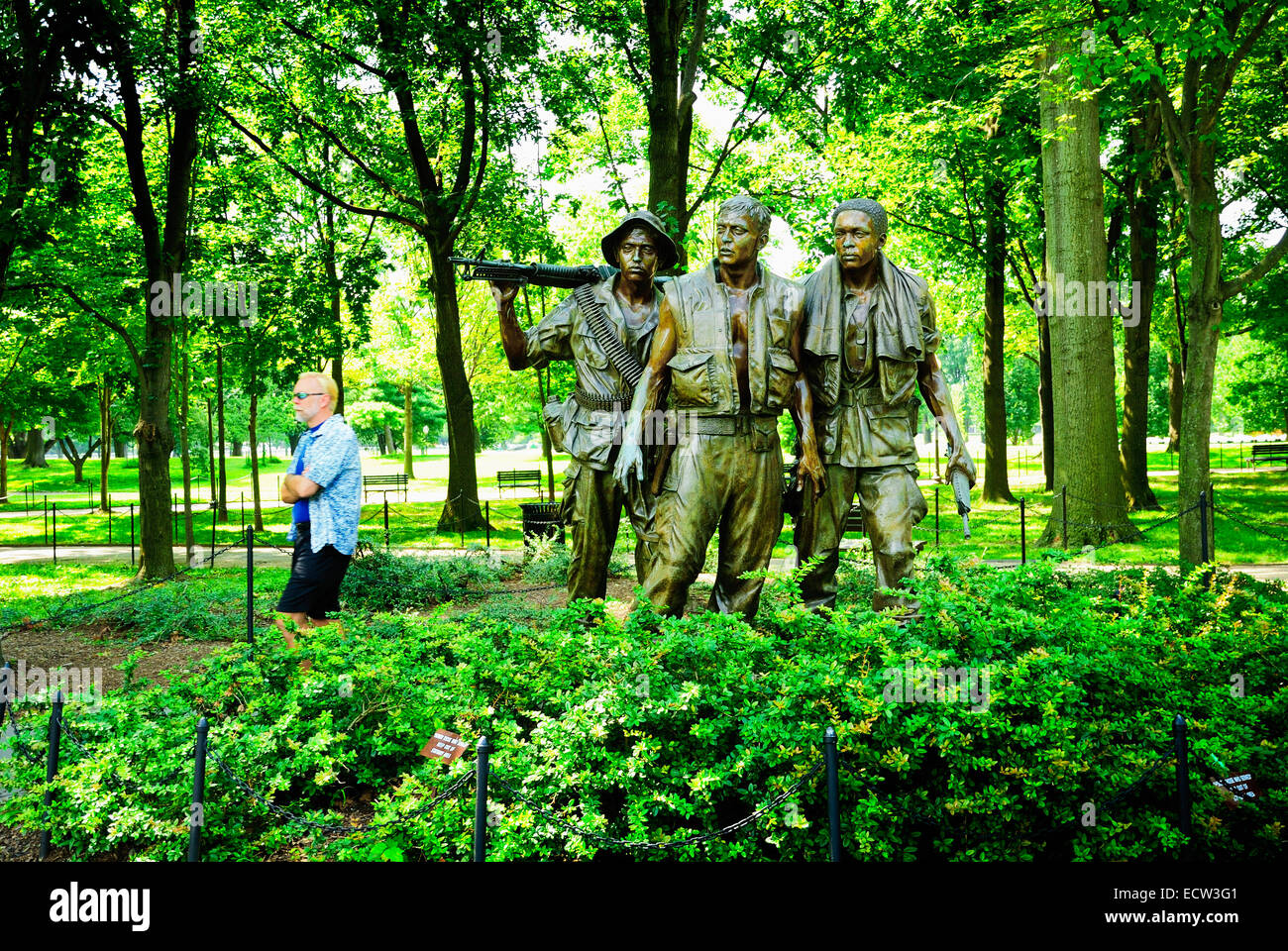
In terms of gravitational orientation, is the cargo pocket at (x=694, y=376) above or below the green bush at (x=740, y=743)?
above

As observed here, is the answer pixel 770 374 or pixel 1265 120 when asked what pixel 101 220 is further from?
pixel 1265 120

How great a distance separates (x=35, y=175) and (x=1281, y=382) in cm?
3467

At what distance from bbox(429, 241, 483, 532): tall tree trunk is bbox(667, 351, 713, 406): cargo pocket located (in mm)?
11203

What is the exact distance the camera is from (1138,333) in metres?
18.2

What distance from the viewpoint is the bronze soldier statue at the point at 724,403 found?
5363mm

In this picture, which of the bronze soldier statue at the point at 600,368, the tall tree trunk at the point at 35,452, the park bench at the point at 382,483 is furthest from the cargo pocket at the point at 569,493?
the tall tree trunk at the point at 35,452

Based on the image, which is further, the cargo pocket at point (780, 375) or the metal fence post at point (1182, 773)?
the cargo pocket at point (780, 375)

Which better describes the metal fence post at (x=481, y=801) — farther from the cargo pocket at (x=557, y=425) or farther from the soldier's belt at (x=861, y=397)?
the soldier's belt at (x=861, y=397)

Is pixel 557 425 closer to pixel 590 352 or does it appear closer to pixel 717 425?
pixel 590 352

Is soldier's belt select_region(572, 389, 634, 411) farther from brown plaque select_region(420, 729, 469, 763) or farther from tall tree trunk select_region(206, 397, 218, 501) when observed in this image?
tall tree trunk select_region(206, 397, 218, 501)

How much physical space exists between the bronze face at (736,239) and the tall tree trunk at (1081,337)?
27.3 ft

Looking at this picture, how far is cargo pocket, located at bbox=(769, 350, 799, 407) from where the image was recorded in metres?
5.43

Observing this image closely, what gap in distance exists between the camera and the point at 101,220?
17.9m
